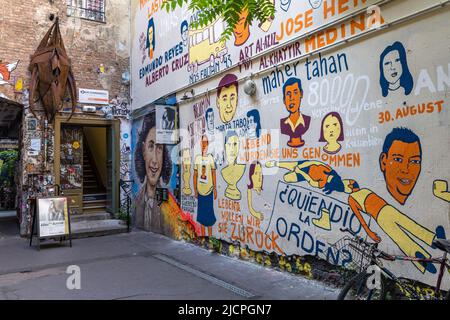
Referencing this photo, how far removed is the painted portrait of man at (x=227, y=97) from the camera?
23.5 ft

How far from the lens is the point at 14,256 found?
784cm

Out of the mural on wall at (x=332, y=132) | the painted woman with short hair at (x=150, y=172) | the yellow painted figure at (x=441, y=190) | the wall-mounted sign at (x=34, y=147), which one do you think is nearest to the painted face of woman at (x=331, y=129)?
the mural on wall at (x=332, y=132)

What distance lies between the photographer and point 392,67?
456cm

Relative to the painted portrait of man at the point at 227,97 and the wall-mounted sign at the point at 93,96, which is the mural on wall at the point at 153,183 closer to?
the wall-mounted sign at the point at 93,96

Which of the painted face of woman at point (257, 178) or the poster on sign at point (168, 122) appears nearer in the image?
the painted face of woman at point (257, 178)

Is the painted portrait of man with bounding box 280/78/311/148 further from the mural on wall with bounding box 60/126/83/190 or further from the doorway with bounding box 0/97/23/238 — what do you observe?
the mural on wall with bounding box 60/126/83/190

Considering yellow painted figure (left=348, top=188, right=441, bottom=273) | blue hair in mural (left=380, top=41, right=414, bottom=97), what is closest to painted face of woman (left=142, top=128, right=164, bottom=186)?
yellow painted figure (left=348, top=188, right=441, bottom=273)

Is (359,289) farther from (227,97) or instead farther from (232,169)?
(227,97)

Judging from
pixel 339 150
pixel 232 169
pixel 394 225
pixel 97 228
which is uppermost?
pixel 339 150

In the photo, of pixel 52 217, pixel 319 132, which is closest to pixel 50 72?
pixel 52 217

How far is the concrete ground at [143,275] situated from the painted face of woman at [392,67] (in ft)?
8.86

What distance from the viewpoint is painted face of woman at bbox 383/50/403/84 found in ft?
14.7

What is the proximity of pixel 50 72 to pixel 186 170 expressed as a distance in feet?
14.3

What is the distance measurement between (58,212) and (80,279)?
3174mm
